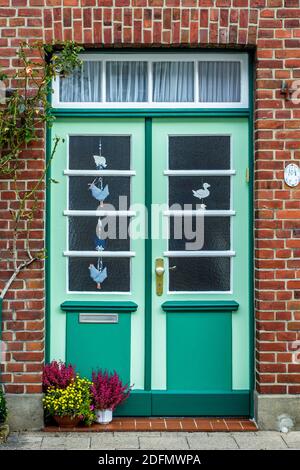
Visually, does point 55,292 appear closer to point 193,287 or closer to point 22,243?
point 22,243

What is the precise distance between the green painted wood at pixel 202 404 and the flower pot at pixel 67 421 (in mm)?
747

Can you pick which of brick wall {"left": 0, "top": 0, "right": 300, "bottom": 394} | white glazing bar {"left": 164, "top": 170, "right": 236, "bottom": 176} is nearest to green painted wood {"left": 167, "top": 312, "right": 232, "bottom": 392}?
brick wall {"left": 0, "top": 0, "right": 300, "bottom": 394}

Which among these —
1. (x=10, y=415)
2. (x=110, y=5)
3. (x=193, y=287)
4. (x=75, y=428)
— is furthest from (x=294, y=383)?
(x=110, y=5)

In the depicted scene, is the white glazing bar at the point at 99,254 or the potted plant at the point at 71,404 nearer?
the potted plant at the point at 71,404

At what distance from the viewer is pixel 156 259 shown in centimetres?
755

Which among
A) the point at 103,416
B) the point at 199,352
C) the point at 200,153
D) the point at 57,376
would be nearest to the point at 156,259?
the point at 199,352

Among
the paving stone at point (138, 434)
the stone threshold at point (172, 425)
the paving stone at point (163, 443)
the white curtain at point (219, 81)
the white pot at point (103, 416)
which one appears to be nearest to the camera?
the paving stone at point (163, 443)

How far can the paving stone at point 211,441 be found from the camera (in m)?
6.79

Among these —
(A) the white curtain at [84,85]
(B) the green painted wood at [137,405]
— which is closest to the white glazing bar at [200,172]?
(A) the white curtain at [84,85]

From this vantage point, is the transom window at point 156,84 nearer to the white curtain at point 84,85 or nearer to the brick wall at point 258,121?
the white curtain at point 84,85

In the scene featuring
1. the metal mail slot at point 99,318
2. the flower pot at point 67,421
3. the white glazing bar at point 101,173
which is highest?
the white glazing bar at point 101,173

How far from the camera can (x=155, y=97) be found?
299 inches

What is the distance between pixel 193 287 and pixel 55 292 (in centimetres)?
127

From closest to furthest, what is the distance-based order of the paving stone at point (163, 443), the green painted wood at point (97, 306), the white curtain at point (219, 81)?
the paving stone at point (163, 443) → the green painted wood at point (97, 306) → the white curtain at point (219, 81)
